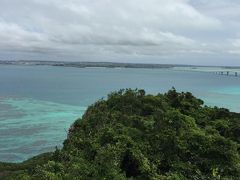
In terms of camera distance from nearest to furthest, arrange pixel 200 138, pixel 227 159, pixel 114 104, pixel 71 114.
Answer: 1. pixel 227 159
2. pixel 200 138
3. pixel 114 104
4. pixel 71 114

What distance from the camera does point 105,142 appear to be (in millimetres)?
23438

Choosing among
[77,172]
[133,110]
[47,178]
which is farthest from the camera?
[133,110]

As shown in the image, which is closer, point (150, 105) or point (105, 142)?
point (105, 142)

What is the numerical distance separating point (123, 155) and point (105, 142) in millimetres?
2388

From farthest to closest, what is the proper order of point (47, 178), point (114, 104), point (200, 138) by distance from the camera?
1. point (114, 104)
2. point (200, 138)
3. point (47, 178)

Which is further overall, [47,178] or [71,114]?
[71,114]

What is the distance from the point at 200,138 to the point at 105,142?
211 inches

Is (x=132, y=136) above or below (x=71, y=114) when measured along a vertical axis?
above

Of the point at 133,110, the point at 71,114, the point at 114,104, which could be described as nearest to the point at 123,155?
the point at 133,110

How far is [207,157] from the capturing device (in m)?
21.8

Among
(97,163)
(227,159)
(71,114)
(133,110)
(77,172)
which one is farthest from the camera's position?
(71,114)

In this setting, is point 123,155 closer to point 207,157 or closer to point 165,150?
point 165,150

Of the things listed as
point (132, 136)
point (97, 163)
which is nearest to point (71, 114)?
point (132, 136)

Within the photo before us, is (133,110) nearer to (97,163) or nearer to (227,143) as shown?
(227,143)
